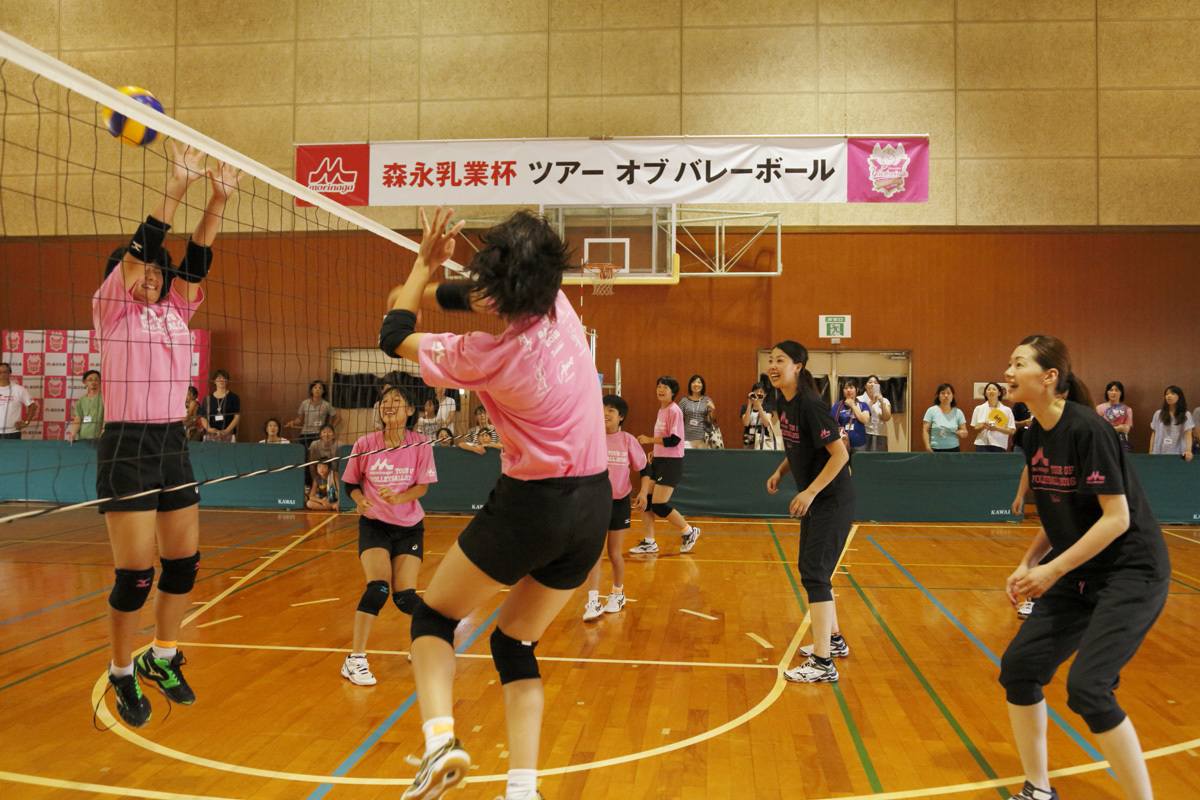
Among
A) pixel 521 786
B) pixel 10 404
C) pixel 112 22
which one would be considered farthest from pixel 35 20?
pixel 521 786

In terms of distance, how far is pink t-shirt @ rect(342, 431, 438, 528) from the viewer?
4.85m

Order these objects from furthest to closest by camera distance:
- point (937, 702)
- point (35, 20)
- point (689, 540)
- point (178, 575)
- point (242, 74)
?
point (35, 20), point (242, 74), point (689, 540), point (937, 702), point (178, 575)

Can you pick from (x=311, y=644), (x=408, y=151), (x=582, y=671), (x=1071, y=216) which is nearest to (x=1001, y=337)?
(x=1071, y=216)

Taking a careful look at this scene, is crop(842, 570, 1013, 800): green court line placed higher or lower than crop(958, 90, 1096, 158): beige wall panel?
lower

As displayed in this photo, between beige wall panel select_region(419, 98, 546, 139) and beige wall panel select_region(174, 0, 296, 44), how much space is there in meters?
2.86

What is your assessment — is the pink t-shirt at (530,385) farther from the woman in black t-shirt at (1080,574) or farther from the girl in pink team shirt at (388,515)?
the girl in pink team shirt at (388,515)

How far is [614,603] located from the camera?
6.26m

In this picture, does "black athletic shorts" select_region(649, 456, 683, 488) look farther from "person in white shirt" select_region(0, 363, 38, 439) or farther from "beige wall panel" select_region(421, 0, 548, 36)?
"person in white shirt" select_region(0, 363, 38, 439)

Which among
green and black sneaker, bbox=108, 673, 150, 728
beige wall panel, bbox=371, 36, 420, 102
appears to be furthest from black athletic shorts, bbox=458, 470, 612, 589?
beige wall panel, bbox=371, 36, 420, 102

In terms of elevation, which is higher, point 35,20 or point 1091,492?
point 35,20

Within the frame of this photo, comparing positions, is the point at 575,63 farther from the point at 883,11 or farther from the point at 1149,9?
the point at 1149,9

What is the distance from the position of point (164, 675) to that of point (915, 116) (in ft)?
41.3

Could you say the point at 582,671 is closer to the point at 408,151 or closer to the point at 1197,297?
the point at 408,151

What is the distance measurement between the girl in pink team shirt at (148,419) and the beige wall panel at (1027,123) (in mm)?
12085
